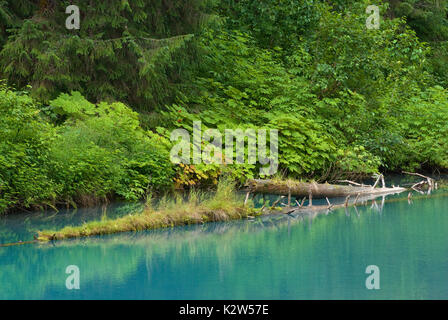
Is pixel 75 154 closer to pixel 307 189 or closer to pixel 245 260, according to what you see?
pixel 307 189

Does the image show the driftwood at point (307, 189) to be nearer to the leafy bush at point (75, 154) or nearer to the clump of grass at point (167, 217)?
the clump of grass at point (167, 217)

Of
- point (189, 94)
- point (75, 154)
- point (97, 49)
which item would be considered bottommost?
point (75, 154)

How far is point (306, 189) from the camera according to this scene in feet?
51.1

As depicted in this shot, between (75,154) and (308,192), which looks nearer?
(75,154)

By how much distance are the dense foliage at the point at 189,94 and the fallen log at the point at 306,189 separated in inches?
72.5

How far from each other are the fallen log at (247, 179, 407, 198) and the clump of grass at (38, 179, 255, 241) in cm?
95

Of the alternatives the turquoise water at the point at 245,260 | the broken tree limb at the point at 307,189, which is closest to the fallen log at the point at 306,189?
the broken tree limb at the point at 307,189

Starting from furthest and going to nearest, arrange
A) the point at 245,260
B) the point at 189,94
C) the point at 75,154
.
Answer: the point at 189,94, the point at 75,154, the point at 245,260

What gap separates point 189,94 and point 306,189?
5921mm

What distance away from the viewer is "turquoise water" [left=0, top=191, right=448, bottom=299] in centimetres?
726

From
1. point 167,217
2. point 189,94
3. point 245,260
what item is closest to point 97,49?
point 189,94

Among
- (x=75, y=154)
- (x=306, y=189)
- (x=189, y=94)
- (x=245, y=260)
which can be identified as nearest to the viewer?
(x=245, y=260)

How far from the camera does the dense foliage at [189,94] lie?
48.9 ft
